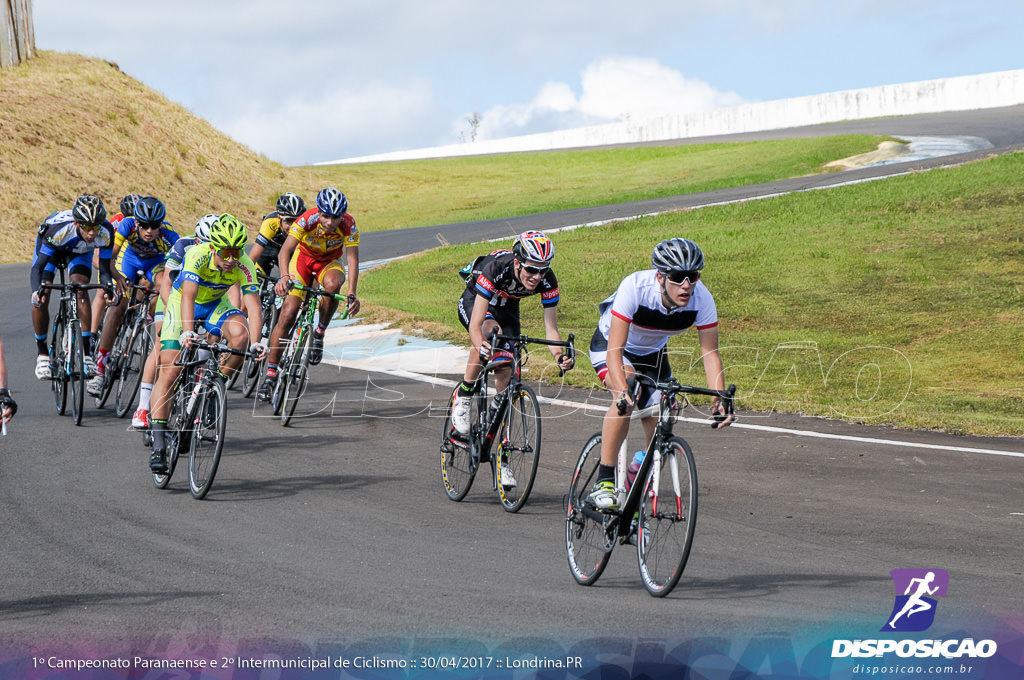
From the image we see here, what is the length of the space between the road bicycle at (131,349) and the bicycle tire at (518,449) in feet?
16.2

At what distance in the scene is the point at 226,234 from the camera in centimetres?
906

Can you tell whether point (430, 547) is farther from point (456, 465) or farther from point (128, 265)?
point (128, 265)

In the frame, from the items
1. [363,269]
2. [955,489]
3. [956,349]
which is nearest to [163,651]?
[955,489]

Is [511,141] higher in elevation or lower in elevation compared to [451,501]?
higher

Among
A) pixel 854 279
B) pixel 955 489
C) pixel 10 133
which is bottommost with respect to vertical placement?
pixel 955 489

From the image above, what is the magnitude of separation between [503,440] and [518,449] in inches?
6.5

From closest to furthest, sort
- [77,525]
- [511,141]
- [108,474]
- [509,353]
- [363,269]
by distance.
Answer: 1. [77,525]
2. [509,353]
3. [108,474]
4. [363,269]
5. [511,141]

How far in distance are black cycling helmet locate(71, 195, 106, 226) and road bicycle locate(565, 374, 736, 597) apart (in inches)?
276

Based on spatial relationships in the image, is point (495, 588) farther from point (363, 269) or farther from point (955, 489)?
point (363, 269)

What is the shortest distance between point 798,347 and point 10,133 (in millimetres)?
28975

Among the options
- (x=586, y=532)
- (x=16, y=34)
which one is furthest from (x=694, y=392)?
(x=16, y=34)

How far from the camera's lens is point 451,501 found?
8.55 m

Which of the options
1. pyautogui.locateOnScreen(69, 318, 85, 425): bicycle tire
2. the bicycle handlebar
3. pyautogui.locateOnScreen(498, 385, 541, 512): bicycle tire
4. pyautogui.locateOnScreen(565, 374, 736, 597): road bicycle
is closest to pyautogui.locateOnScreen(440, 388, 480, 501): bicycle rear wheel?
pyautogui.locateOnScreen(498, 385, 541, 512): bicycle tire

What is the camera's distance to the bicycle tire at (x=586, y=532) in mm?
6387
